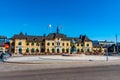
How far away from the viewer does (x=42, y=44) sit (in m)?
115

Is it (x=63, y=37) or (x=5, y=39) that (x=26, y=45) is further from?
(x=63, y=37)

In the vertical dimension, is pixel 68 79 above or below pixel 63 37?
below

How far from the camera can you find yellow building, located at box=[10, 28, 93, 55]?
110938 mm

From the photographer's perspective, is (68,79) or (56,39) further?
(56,39)

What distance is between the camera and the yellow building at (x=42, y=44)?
111m

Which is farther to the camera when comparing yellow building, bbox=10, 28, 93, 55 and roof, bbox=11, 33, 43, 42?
roof, bbox=11, 33, 43, 42

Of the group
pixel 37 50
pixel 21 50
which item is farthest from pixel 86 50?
pixel 21 50

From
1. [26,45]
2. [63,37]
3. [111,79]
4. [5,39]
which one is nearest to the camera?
[111,79]

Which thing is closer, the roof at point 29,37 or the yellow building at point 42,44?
the yellow building at point 42,44

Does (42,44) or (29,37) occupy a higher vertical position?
(29,37)

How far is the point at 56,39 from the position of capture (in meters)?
117

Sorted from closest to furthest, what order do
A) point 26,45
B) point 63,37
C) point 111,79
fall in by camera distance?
Answer: point 111,79 → point 26,45 → point 63,37

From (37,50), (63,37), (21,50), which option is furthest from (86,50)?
(21,50)

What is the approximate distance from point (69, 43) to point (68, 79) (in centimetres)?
10518
